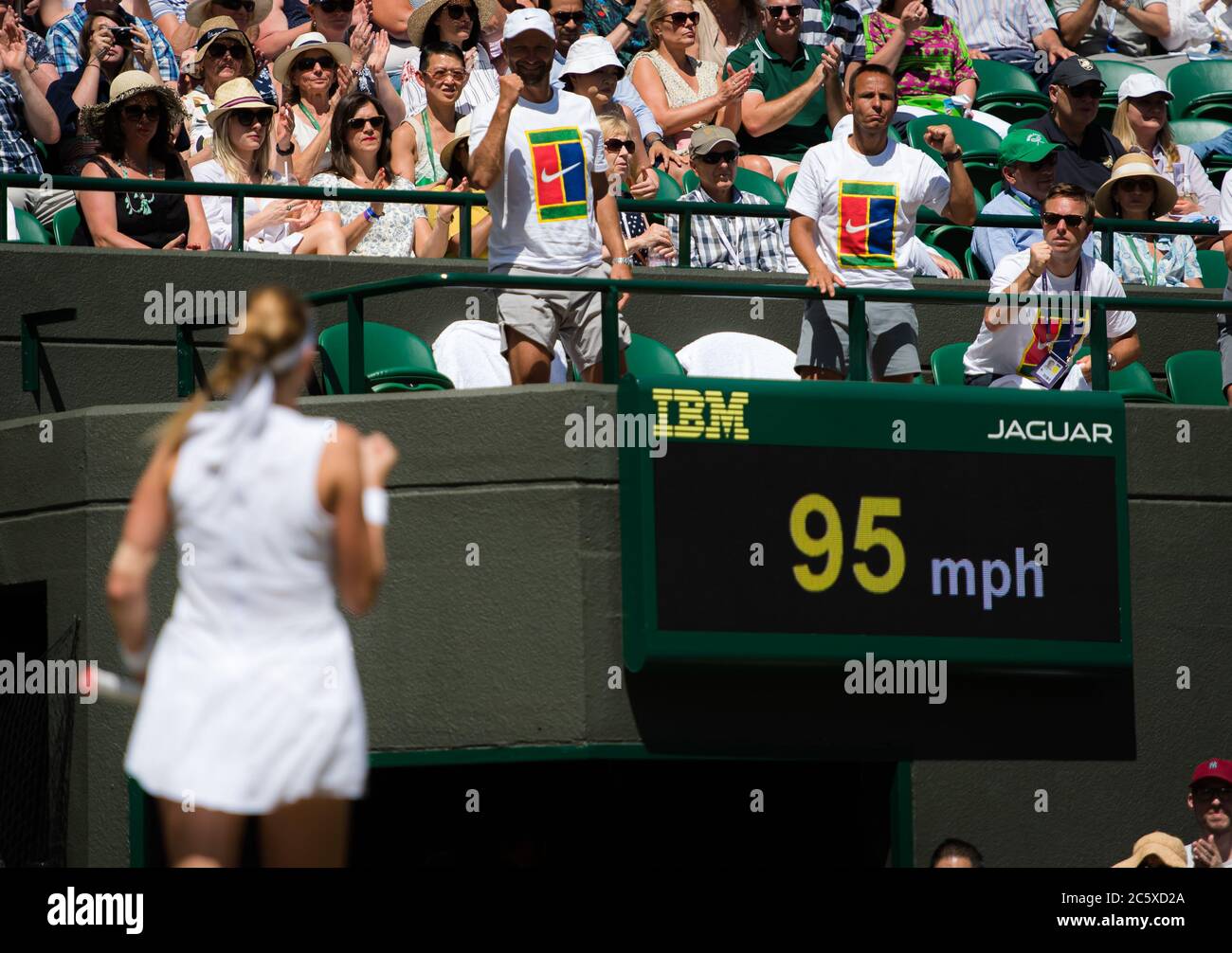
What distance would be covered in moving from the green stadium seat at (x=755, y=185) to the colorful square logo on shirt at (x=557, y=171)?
Result: 2.59m

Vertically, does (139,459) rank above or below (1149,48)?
below

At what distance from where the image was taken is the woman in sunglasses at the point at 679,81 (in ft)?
44.2

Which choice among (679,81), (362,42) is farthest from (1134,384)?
(362,42)

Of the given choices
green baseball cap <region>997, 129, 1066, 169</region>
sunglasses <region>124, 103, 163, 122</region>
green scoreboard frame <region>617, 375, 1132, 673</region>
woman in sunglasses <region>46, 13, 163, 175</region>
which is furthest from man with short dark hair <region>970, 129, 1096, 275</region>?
woman in sunglasses <region>46, 13, 163, 175</region>

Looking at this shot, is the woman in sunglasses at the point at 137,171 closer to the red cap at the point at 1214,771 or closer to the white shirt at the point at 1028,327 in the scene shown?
the white shirt at the point at 1028,327

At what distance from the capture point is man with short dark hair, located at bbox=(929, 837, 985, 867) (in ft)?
31.1

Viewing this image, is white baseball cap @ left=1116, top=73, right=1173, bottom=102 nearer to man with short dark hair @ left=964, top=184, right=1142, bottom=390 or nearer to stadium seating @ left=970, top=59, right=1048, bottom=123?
stadium seating @ left=970, top=59, right=1048, bottom=123

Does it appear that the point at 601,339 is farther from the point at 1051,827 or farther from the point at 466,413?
the point at 1051,827

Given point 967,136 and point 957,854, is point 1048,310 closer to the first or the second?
point 957,854

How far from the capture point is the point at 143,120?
11133 millimetres

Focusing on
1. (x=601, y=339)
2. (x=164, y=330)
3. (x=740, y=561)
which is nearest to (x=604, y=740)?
(x=740, y=561)

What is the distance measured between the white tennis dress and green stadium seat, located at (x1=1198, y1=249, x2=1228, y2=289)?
29.6ft

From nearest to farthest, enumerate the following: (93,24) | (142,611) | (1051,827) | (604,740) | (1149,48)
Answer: (142,611), (604,740), (1051,827), (93,24), (1149,48)

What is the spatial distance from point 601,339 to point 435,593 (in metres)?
1.29
